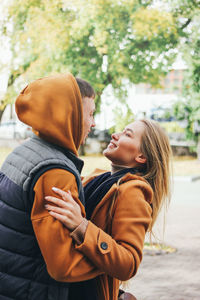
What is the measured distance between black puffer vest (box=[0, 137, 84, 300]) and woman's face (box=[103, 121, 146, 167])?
62 centimetres

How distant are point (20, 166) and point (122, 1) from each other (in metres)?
20.3

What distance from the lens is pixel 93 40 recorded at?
2031cm

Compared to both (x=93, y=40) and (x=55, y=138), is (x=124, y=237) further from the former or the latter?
(x=93, y=40)

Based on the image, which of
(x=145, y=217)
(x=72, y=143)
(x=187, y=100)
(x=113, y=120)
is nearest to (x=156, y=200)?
(x=145, y=217)

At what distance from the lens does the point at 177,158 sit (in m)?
25.3

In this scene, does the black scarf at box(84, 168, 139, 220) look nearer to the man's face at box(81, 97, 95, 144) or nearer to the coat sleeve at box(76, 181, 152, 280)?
the coat sleeve at box(76, 181, 152, 280)

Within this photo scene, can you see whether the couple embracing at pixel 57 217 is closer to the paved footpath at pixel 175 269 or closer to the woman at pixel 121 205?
the woman at pixel 121 205

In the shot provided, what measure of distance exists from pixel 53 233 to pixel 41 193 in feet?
0.49

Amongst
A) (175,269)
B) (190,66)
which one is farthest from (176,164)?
(175,269)

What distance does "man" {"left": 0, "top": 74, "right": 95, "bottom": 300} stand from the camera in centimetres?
159

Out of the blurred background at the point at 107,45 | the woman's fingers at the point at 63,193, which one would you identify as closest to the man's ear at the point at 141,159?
the woman's fingers at the point at 63,193

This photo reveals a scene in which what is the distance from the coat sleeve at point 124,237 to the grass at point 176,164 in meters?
15.5

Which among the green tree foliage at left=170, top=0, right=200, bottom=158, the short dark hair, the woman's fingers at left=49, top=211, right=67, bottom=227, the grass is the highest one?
the short dark hair

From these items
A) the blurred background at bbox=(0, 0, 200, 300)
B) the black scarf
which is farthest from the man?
the blurred background at bbox=(0, 0, 200, 300)
